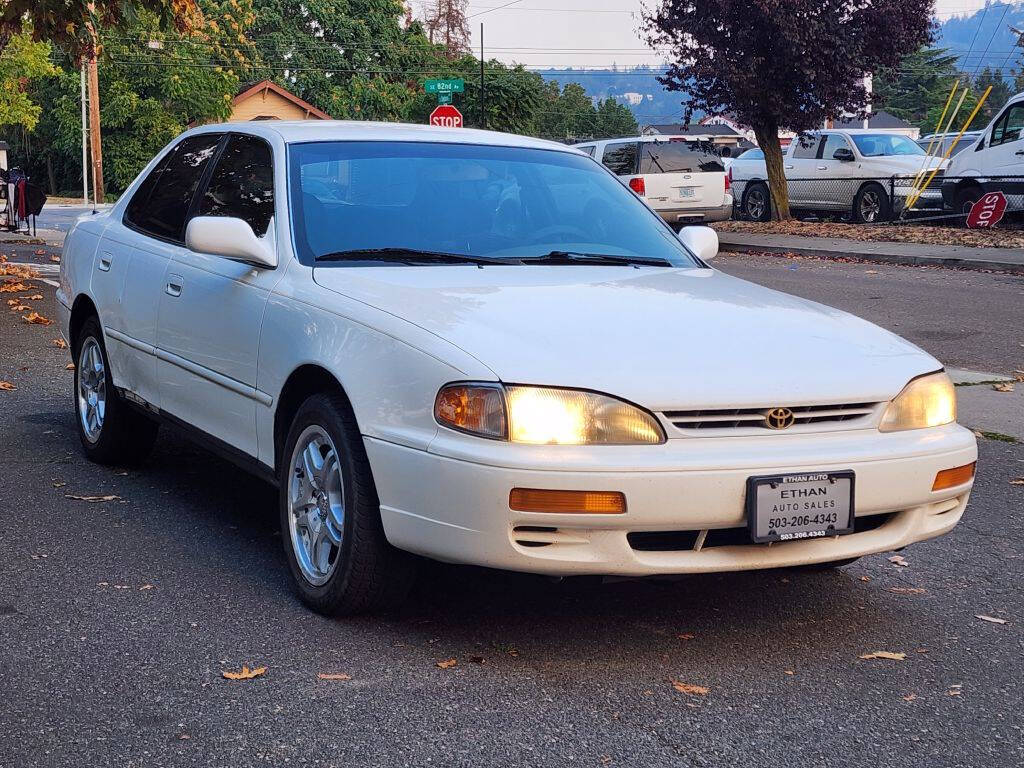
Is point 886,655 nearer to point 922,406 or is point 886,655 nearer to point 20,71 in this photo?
point 922,406

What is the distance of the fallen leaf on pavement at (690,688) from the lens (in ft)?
12.4

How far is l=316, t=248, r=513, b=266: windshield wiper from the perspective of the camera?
484cm

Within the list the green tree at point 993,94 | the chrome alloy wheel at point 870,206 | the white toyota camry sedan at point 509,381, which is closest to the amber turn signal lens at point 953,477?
the white toyota camry sedan at point 509,381

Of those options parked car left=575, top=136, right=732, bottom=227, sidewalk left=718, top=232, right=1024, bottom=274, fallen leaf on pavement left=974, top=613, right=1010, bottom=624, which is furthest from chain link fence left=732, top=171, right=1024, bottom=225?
fallen leaf on pavement left=974, top=613, right=1010, bottom=624

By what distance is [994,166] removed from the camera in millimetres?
22750

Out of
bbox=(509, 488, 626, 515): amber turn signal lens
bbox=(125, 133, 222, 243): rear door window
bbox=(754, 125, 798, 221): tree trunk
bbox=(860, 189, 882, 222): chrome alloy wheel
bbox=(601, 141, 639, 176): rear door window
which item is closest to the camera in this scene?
bbox=(509, 488, 626, 515): amber turn signal lens

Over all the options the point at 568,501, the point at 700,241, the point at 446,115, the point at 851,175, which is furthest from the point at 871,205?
the point at 568,501

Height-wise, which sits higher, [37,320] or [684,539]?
[684,539]

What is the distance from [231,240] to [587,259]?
1.27 metres

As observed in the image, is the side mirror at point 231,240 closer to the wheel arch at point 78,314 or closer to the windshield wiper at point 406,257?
the windshield wiper at point 406,257

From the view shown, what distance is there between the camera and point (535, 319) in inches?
164

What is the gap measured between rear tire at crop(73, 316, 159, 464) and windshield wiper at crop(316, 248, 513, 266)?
6.08ft

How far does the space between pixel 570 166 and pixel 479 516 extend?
7.71ft

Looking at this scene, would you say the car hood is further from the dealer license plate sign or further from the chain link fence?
the chain link fence
